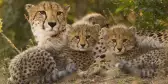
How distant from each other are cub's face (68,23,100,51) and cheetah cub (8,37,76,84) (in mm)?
286

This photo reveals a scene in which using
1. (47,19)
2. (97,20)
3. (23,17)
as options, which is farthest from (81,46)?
(23,17)

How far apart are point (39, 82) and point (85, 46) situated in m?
0.71

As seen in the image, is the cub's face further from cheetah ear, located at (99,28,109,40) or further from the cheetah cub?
the cheetah cub

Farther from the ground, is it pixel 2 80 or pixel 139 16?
pixel 139 16

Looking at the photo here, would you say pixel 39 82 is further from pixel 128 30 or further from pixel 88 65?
pixel 128 30

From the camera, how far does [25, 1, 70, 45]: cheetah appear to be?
8.33m

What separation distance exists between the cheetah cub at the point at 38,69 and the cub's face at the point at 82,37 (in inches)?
11.2

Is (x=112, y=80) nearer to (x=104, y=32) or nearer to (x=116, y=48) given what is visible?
(x=116, y=48)

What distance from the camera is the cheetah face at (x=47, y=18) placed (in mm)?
8320

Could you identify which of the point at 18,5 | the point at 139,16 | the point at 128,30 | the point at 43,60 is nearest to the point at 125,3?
the point at 139,16

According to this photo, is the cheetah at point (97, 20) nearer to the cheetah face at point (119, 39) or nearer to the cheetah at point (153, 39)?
the cheetah at point (153, 39)

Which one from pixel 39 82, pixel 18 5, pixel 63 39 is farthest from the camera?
pixel 18 5

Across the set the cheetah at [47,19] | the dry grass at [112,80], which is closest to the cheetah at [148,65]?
the dry grass at [112,80]

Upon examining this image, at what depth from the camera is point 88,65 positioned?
8.34 m
